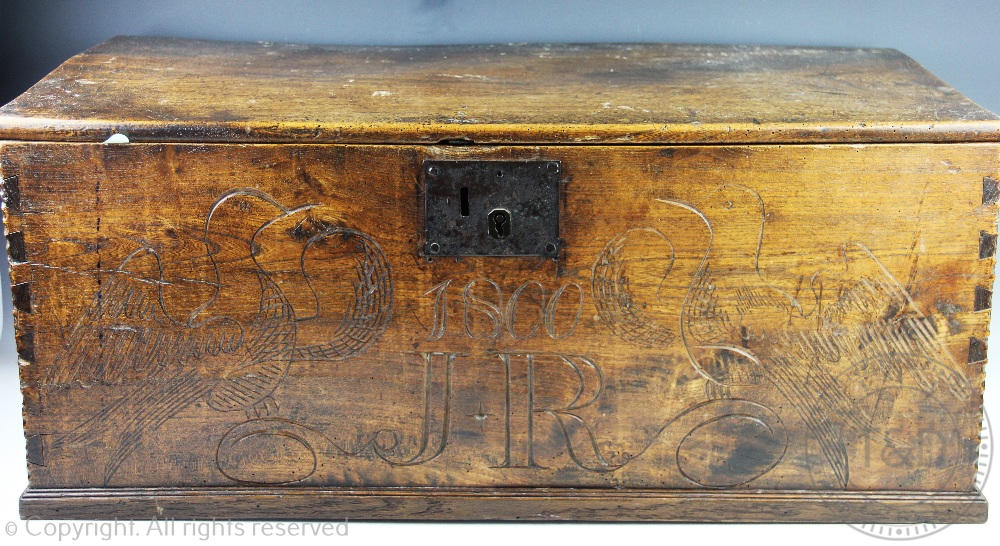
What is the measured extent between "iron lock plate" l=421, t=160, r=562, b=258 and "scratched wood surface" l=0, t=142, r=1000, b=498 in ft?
0.07

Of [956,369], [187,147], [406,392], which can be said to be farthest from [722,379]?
[187,147]

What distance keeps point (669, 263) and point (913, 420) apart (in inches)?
18.1

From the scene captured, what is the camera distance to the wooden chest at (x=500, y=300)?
1900 millimetres

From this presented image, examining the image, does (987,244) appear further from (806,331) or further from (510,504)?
(510,504)

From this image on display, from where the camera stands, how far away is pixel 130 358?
6.52ft

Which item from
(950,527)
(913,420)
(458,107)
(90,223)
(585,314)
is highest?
(458,107)

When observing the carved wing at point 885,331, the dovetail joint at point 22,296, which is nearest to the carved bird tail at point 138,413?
the dovetail joint at point 22,296

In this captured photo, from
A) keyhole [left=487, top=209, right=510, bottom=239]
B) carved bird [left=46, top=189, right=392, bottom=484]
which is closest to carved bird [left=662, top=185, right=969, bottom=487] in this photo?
keyhole [left=487, top=209, right=510, bottom=239]

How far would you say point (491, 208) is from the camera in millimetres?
1923

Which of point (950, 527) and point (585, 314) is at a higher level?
→ point (585, 314)

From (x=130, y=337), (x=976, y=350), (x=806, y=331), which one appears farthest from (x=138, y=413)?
(x=976, y=350)

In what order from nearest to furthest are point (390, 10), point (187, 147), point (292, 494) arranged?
point (187, 147), point (292, 494), point (390, 10)

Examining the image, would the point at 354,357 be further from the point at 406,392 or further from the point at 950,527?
the point at 950,527

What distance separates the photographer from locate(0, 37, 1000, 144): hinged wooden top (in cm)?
189
